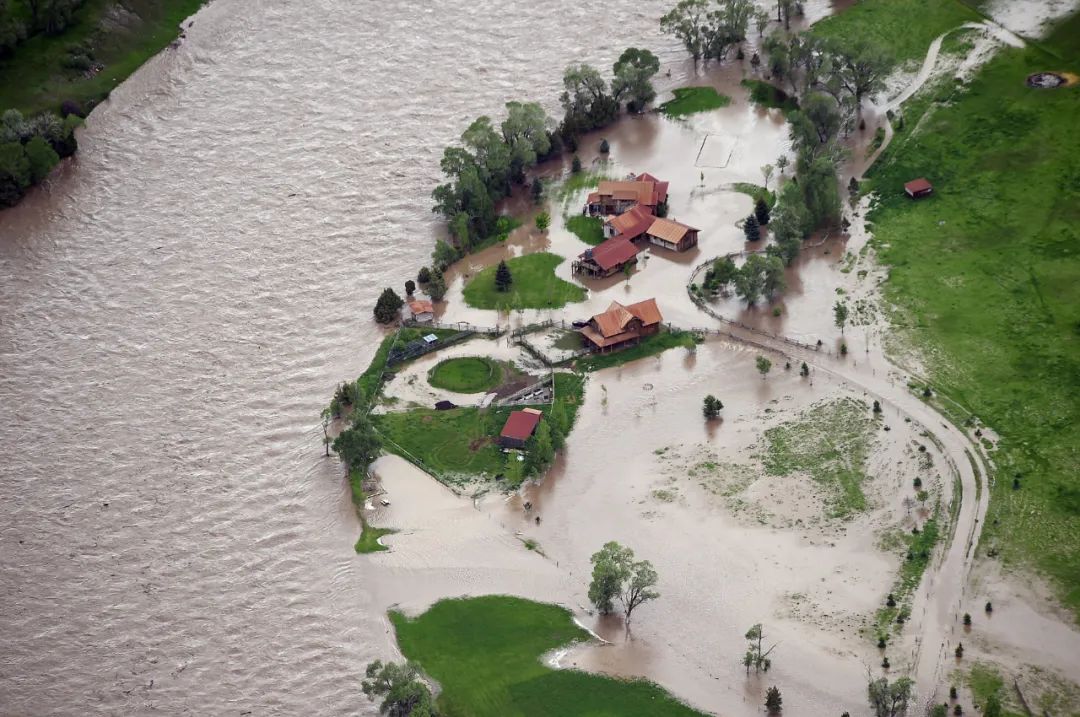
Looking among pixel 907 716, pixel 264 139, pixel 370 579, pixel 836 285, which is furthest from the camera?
pixel 264 139

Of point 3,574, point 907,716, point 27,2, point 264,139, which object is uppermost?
point 27,2

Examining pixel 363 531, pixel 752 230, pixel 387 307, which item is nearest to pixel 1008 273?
pixel 752 230

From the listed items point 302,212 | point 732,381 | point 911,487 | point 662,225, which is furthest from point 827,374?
point 302,212

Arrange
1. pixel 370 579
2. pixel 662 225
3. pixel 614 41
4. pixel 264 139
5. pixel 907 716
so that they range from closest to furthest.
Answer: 1. pixel 907 716
2. pixel 370 579
3. pixel 662 225
4. pixel 264 139
5. pixel 614 41

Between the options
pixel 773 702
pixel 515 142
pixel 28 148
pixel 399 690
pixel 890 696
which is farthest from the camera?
pixel 28 148

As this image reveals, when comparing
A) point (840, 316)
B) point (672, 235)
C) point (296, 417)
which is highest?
point (672, 235)

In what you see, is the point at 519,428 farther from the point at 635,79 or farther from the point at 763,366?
the point at 635,79

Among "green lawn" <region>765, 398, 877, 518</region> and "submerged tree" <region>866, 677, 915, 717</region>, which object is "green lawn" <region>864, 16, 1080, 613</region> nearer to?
"green lawn" <region>765, 398, 877, 518</region>

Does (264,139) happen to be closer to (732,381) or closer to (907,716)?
(732,381)
